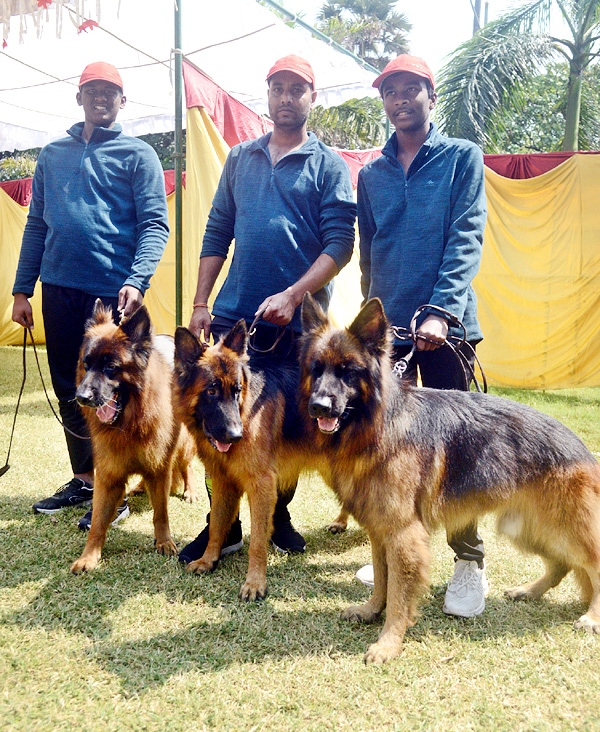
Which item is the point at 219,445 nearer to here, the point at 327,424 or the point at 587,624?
the point at 327,424

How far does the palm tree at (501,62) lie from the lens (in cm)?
1136

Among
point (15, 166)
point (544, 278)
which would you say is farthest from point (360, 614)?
point (15, 166)

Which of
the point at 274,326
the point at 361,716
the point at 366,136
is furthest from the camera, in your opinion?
the point at 366,136

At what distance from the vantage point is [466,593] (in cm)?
268

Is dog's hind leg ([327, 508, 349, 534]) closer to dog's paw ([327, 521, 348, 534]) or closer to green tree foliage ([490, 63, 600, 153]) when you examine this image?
dog's paw ([327, 521, 348, 534])

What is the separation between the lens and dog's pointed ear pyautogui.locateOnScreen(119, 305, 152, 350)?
2.92m

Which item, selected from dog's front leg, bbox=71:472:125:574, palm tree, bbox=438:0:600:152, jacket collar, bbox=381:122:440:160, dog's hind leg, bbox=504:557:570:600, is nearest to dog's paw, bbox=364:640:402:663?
dog's hind leg, bbox=504:557:570:600

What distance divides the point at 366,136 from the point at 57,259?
55.6ft

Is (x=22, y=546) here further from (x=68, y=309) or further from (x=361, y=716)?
(x=361, y=716)

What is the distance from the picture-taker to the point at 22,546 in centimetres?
332

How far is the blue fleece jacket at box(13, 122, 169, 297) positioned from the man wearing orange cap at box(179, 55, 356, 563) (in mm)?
705

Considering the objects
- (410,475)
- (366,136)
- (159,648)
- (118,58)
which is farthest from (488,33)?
(159,648)

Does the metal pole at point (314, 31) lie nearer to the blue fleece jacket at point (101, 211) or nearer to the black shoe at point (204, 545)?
the blue fleece jacket at point (101, 211)

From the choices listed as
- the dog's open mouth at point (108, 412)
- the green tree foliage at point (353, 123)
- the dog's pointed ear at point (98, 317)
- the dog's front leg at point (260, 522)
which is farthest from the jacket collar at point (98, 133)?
the green tree foliage at point (353, 123)
